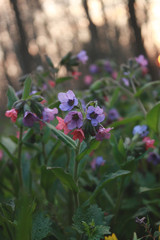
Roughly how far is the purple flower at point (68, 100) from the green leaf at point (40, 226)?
0.39 meters

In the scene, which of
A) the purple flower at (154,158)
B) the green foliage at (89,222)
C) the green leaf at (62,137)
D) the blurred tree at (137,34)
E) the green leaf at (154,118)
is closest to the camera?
the green foliage at (89,222)

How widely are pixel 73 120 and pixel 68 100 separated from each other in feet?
0.24

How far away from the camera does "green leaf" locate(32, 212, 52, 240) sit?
938mm

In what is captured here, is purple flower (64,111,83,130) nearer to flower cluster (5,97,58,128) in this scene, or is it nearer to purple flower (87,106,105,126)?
purple flower (87,106,105,126)

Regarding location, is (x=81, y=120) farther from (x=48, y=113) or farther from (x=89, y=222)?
(x=89, y=222)

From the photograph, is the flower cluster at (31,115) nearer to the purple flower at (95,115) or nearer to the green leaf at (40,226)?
the purple flower at (95,115)

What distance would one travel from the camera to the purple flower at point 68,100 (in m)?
0.98

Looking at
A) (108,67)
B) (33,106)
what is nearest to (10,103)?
(33,106)

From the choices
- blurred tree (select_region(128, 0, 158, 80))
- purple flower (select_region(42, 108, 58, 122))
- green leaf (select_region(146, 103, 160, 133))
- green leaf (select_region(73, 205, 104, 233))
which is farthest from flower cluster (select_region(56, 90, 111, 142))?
blurred tree (select_region(128, 0, 158, 80))

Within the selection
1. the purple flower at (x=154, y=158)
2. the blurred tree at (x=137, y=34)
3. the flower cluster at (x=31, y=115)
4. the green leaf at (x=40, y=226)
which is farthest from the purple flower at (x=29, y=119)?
the blurred tree at (x=137, y=34)

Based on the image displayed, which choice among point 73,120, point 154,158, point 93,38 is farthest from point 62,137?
point 93,38

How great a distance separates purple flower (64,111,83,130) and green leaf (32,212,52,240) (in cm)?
33

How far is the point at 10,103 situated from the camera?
4.14 feet

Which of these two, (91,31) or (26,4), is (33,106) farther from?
(26,4)
